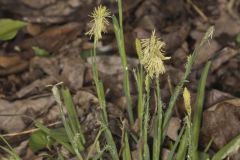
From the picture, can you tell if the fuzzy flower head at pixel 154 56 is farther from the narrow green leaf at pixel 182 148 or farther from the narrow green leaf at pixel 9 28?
the narrow green leaf at pixel 9 28

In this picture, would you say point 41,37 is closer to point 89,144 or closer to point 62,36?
point 62,36

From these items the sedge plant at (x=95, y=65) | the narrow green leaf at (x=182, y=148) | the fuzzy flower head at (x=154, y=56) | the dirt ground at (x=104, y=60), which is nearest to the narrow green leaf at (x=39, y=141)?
the dirt ground at (x=104, y=60)

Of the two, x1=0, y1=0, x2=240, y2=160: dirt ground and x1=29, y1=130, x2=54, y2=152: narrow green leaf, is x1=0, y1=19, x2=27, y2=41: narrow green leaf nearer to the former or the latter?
x1=0, y1=0, x2=240, y2=160: dirt ground

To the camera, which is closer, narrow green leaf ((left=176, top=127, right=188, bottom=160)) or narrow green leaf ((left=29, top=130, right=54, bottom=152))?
narrow green leaf ((left=176, top=127, right=188, bottom=160))

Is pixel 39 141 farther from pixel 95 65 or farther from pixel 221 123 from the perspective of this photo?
pixel 221 123

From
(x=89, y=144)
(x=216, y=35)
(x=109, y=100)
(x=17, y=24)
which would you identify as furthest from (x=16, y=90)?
(x=216, y=35)


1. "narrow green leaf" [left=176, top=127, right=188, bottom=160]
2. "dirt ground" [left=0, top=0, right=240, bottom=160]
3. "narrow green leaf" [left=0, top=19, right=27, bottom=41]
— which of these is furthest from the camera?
"narrow green leaf" [left=0, top=19, right=27, bottom=41]

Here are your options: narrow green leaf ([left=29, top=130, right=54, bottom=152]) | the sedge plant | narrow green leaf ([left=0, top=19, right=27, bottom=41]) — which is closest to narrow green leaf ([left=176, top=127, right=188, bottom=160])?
the sedge plant
